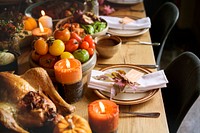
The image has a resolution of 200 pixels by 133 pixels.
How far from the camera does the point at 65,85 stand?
3.51 feet

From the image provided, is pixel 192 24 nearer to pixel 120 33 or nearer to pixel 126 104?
pixel 120 33

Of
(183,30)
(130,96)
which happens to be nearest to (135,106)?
(130,96)

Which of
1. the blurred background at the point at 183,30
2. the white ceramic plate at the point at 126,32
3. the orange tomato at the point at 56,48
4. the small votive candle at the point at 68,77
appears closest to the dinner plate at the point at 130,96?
the small votive candle at the point at 68,77

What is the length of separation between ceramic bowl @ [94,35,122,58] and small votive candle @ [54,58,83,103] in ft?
1.05

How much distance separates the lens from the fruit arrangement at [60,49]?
1177 millimetres

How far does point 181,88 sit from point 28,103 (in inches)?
28.1

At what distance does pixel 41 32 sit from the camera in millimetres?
1464

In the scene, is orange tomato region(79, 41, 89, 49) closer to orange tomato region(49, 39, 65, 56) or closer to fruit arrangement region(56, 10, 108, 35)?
orange tomato region(49, 39, 65, 56)

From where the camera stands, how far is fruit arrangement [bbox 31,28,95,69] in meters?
1.18

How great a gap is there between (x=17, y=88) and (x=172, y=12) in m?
1.25

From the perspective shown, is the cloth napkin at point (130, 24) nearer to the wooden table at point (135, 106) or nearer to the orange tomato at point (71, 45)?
the wooden table at point (135, 106)

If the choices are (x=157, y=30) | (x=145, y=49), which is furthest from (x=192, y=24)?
(x=145, y=49)

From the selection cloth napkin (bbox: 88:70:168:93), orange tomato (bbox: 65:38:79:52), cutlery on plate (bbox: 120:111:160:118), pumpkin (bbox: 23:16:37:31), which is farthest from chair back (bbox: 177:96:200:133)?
pumpkin (bbox: 23:16:37:31)

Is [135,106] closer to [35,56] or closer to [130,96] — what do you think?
[130,96]
